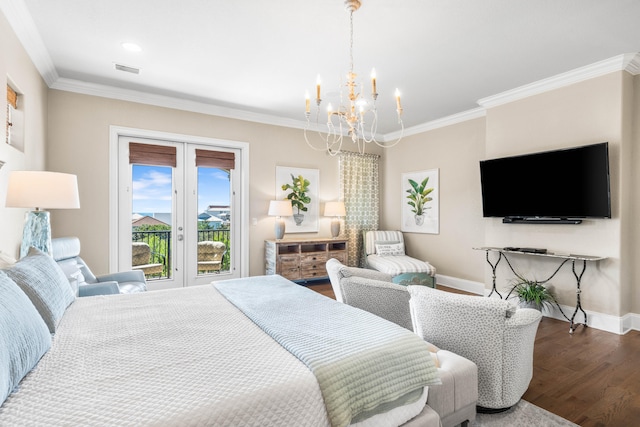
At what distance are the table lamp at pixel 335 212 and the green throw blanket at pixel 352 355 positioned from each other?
3.41m

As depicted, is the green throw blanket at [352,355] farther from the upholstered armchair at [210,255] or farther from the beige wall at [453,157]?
the upholstered armchair at [210,255]

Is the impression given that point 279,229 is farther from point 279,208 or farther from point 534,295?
point 534,295

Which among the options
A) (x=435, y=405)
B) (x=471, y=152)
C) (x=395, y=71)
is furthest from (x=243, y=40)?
(x=471, y=152)

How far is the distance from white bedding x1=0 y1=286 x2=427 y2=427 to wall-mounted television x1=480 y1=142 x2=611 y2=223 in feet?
10.2

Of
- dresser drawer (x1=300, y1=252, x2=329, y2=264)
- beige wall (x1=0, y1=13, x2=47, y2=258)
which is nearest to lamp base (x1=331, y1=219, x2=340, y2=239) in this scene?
dresser drawer (x1=300, y1=252, x2=329, y2=264)

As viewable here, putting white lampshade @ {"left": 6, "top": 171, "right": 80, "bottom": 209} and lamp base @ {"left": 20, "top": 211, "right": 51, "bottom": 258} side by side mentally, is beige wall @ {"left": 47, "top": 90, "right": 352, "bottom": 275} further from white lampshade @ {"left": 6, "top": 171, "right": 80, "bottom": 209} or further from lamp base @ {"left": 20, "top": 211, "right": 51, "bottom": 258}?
white lampshade @ {"left": 6, "top": 171, "right": 80, "bottom": 209}

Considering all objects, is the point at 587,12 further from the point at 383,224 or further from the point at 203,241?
the point at 203,241

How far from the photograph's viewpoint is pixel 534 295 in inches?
141

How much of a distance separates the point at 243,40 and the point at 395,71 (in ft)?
5.26

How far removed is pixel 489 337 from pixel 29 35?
4.22 m

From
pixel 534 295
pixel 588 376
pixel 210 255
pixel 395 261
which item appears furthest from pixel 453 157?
pixel 210 255

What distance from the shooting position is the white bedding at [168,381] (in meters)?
0.98

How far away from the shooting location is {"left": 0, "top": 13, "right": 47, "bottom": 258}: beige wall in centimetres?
240

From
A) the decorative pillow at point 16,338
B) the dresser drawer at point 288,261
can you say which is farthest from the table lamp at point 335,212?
the decorative pillow at point 16,338
